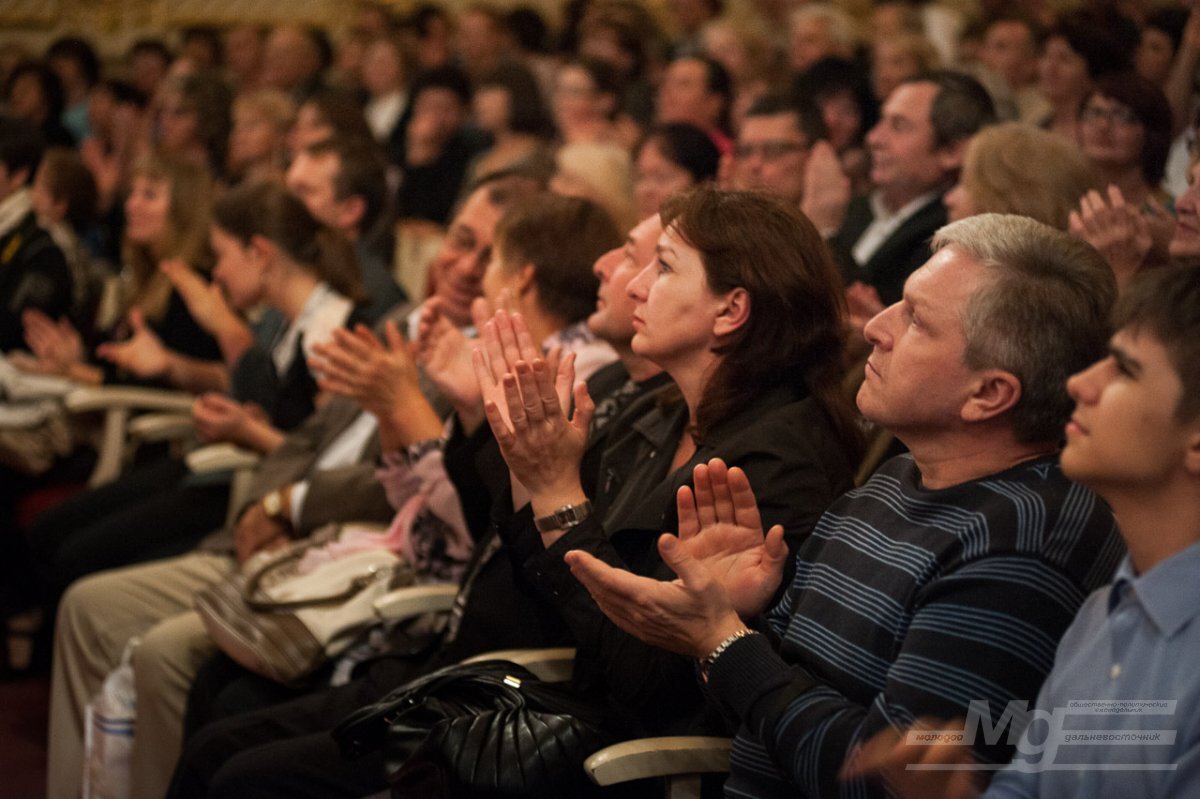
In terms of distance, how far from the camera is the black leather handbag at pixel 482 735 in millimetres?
2033

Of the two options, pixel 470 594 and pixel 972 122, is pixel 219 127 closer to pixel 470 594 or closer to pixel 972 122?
pixel 972 122

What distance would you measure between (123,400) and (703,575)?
2864 mm

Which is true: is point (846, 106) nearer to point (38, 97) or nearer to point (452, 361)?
point (452, 361)

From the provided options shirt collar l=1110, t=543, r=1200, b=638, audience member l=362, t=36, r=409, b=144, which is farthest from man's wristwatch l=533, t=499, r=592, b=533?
audience member l=362, t=36, r=409, b=144

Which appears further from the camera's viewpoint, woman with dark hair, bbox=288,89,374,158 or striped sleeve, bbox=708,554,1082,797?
woman with dark hair, bbox=288,89,374,158

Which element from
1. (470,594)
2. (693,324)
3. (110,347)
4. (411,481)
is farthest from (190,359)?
(693,324)

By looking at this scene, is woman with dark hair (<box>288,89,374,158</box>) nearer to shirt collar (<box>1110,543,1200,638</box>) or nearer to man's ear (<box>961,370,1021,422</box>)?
man's ear (<box>961,370,1021,422</box>)

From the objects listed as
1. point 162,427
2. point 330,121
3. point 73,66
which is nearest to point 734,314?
point 162,427

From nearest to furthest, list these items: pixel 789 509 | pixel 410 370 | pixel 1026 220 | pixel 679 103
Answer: pixel 1026 220, pixel 789 509, pixel 410 370, pixel 679 103

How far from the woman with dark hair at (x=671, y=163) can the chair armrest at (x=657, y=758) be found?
2262 millimetres

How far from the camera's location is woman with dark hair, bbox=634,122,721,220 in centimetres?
405

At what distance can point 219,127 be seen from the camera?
6.66 m

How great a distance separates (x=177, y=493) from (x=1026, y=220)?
106 inches

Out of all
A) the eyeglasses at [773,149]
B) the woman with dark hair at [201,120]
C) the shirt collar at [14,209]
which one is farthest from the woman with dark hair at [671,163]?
the woman with dark hair at [201,120]
